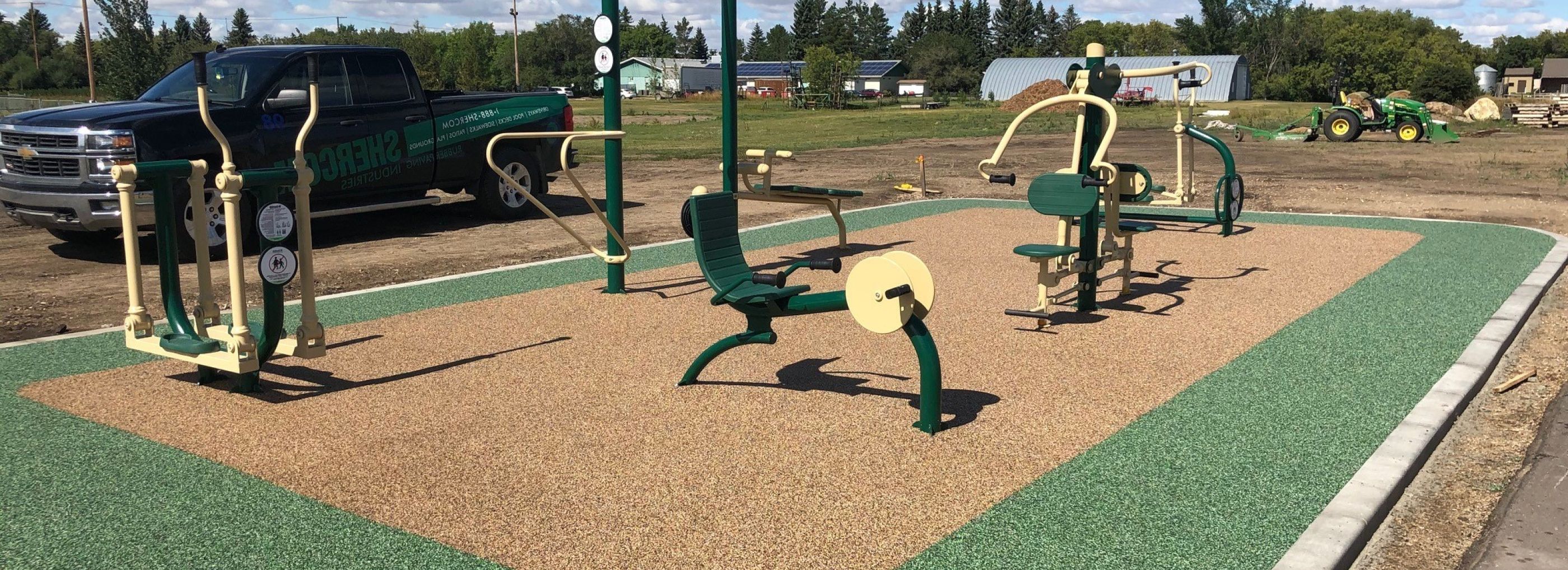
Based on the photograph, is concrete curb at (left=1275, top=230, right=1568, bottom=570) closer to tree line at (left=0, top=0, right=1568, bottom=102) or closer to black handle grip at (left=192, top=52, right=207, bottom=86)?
black handle grip at (left=192, top=52, right=207, bottom=86)

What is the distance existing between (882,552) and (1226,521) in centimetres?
128

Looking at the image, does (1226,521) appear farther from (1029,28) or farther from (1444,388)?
(1029,28)

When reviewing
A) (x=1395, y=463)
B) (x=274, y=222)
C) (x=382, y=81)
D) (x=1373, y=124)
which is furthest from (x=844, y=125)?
(x=1395, y=463)

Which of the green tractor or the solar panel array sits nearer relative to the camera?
the green tractor

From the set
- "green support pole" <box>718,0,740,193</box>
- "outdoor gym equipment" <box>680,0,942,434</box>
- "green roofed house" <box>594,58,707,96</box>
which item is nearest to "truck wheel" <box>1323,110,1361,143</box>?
"green support pole" <box>718,0,740,193</box>

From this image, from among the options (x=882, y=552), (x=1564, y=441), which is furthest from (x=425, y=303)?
(x=1564, y=441)

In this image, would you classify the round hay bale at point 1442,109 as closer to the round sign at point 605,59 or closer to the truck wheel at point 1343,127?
the truck wheel at point 1343,127

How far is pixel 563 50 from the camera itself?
121562 mm

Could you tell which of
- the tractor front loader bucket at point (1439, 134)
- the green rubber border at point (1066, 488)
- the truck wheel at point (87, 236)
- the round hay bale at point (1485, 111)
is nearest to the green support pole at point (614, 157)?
the green rubber border at point (1066, 488)

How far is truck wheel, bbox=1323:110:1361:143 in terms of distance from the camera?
28391mm

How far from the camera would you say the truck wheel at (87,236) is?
11.6m

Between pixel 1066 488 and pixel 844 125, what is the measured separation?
1408 inches

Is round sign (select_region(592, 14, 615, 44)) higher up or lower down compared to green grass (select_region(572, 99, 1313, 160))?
higher up

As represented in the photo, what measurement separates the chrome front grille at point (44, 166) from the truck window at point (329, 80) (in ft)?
6.30
